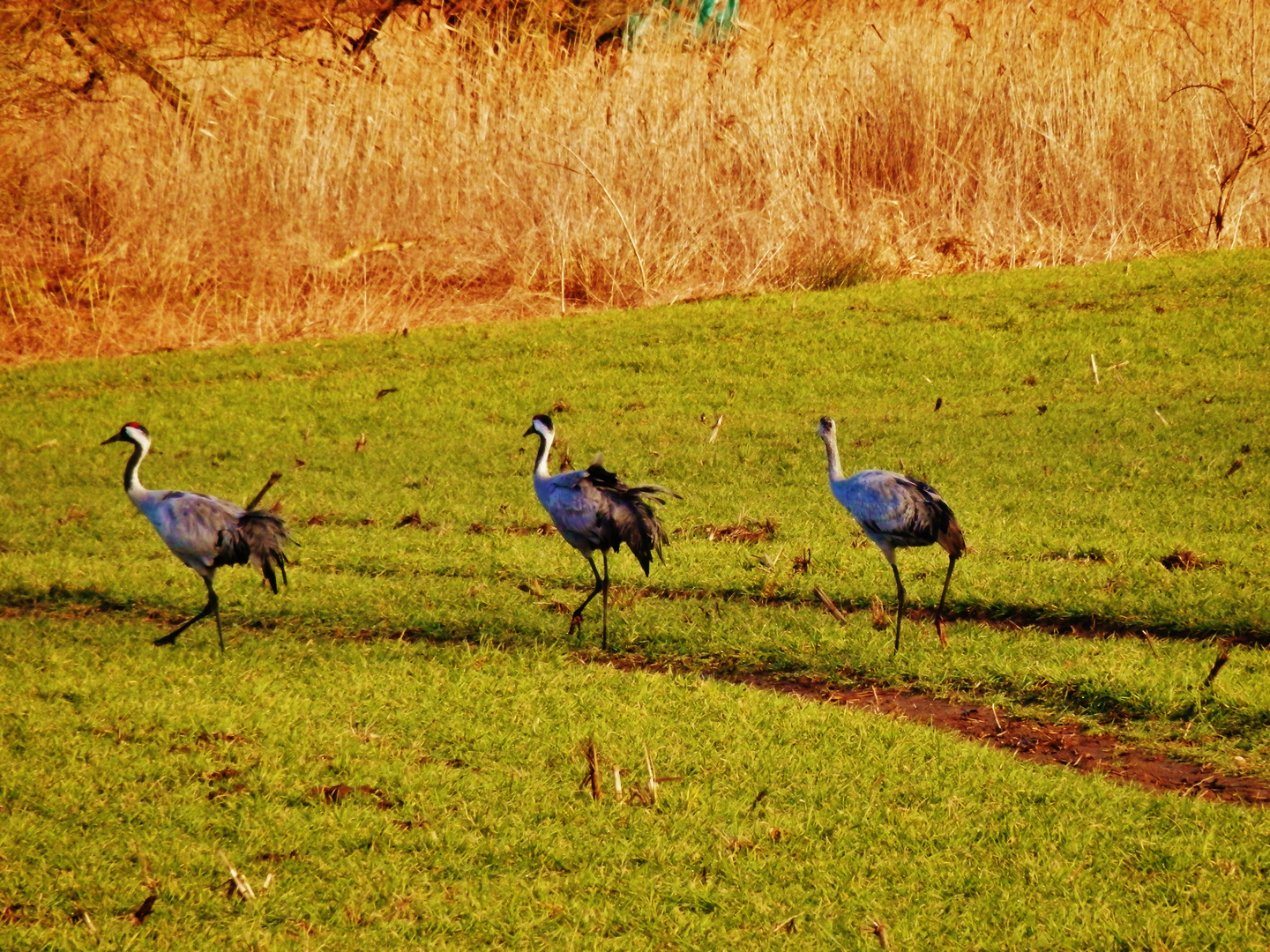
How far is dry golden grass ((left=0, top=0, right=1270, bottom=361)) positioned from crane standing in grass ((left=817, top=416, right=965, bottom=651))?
30.6 ft

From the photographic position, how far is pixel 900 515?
7.19 meters

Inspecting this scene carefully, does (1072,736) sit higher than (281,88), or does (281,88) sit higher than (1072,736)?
(281,88)

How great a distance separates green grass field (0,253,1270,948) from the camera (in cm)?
469

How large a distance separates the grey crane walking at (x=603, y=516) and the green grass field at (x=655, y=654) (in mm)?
401

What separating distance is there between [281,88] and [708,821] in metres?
15.2

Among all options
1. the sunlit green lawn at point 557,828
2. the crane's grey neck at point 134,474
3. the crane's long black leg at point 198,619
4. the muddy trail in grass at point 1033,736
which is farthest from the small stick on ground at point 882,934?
the crane's grey neck at point 134,474

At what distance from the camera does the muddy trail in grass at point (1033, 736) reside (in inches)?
220

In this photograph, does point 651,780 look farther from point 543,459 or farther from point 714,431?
point 714,431

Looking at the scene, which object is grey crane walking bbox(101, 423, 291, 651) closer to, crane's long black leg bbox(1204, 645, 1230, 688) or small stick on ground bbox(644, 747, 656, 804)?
small stick on ground bbox(644, 747, 656, 804)

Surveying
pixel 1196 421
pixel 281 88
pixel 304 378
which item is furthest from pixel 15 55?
pixel 1196 421

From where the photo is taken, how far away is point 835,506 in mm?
9961

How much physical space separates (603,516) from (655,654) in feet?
2.50

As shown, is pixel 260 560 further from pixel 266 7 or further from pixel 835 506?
pixel 266 7

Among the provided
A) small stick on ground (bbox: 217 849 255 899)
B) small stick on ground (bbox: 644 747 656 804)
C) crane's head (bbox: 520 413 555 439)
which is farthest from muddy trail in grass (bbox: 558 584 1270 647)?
small stick on ground (bbox: 217 849 255 899)
